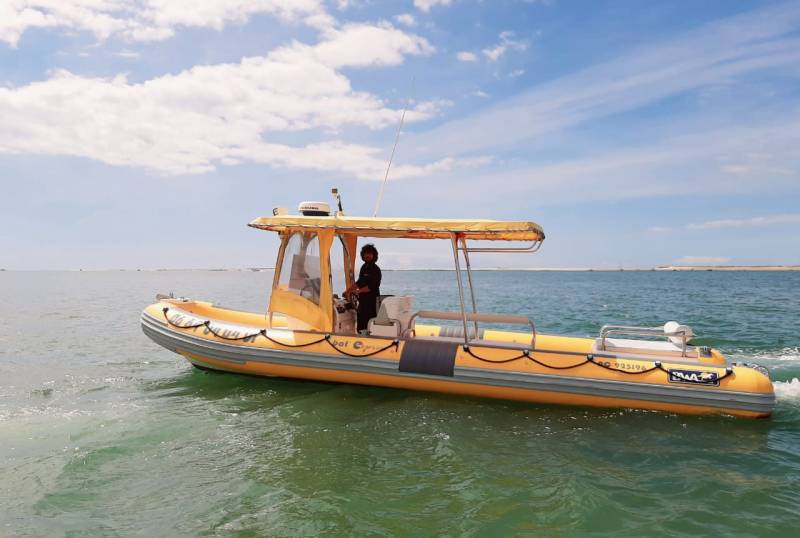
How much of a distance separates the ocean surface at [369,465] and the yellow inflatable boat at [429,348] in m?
0.29

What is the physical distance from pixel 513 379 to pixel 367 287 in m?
2.29

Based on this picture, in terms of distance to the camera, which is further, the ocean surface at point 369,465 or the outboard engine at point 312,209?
the outboard engine at point 312,209

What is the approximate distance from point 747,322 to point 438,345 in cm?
1372

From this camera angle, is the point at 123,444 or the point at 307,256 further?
the point at 307,256

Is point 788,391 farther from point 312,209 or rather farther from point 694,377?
point 312,209

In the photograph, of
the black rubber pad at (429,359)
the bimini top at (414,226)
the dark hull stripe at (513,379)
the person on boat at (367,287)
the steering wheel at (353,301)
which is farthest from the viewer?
the steering wheel at (353,301)

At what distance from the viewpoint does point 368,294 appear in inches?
289

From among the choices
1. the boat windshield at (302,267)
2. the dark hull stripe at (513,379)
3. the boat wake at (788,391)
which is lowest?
the boat wake at (788,391)

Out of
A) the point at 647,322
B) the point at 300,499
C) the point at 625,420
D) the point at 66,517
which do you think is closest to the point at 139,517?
the point at 66,517

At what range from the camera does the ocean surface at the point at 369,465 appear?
387cm

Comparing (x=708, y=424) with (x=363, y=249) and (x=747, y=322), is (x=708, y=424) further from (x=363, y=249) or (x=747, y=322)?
(x=747, y=322)

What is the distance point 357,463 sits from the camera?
16.0 ft

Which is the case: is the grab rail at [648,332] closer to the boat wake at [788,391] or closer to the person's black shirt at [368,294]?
the boat wake at [788,391]

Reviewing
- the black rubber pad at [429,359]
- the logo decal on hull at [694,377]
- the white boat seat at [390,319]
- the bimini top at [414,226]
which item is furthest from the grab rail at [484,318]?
the logo decal on hull at [694,377]
